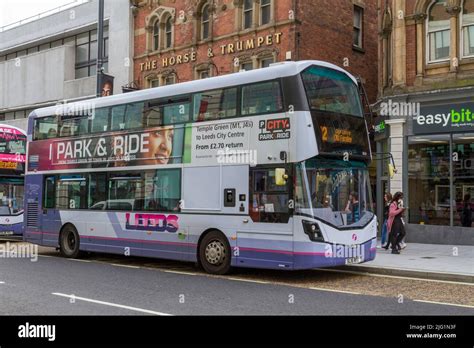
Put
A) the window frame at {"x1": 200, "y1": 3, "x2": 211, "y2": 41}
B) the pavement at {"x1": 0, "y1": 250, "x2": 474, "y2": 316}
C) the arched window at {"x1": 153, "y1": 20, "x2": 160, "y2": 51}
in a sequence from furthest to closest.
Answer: the arched window at {"x1": 153, "y1": 20, "x2": 160, "y2": 51}
the window frame at {"x1": 200, "y1": 3, "x2": 211, "y2": 41}
the pavement at {"x1": 0, "y1": 250, "x2": 474, "y2": 316}

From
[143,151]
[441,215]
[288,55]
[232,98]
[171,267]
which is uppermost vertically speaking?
[288,55]

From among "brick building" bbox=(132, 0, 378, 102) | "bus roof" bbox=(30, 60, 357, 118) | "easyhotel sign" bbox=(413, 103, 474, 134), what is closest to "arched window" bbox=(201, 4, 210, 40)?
"brick building" bbox=(132, 0, 378, 102)

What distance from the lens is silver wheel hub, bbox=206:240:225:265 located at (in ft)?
40.7

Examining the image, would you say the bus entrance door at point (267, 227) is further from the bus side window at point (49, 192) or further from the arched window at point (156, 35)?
the arched window at point (156, 35)

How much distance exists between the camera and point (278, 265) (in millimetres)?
11359

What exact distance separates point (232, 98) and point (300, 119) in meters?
1.93

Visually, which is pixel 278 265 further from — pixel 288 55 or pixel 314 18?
Answer: pixel 314 18

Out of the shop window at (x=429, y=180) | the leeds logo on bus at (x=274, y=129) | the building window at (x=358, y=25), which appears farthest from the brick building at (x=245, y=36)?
the leeds logo on bus at (x=274, y=129)

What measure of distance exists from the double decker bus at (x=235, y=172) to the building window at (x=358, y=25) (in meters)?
15.4

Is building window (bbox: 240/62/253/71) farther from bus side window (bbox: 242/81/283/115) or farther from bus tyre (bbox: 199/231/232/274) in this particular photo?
bus tyre (bbox: 199/231/232/274)

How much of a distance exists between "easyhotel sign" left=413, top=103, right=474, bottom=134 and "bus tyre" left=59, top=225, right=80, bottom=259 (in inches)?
455

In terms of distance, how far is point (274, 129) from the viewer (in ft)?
37.9
